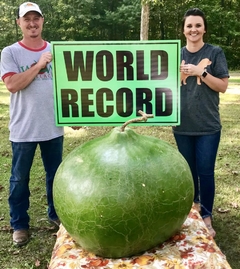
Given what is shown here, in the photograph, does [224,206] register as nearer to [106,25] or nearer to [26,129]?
[26,129]

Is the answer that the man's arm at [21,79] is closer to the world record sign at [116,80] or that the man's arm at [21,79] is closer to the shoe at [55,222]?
the world record sign at [116,80]

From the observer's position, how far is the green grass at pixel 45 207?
3037 millimetres

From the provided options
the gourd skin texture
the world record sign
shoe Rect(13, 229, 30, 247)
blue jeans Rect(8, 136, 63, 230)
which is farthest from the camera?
shoe Rect(13, 229, 30, 247)

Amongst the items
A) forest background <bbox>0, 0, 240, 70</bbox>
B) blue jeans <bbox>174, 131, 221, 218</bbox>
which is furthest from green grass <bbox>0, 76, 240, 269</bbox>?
forest background <bbox>0, 0, 240, 70</bbox>

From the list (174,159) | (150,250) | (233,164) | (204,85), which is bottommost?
(233,164)

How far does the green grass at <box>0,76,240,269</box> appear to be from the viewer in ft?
9.96

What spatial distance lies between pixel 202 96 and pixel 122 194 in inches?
55.6

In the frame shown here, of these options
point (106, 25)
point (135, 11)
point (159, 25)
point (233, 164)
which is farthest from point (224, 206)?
point (159, 25)

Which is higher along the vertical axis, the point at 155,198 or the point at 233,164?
the point at 155,198

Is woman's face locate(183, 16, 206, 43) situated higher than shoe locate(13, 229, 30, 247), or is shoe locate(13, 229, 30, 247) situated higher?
woman's face locate(183, 16, 206, 43)

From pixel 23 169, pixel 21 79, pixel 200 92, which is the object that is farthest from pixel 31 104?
pixel 200 92

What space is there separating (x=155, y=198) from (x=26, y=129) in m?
1.49

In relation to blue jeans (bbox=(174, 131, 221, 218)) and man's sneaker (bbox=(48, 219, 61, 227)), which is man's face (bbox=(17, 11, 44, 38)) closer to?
blue jeans (bbox=(174, 131, 221, 218))

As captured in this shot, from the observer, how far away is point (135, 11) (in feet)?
83.3
